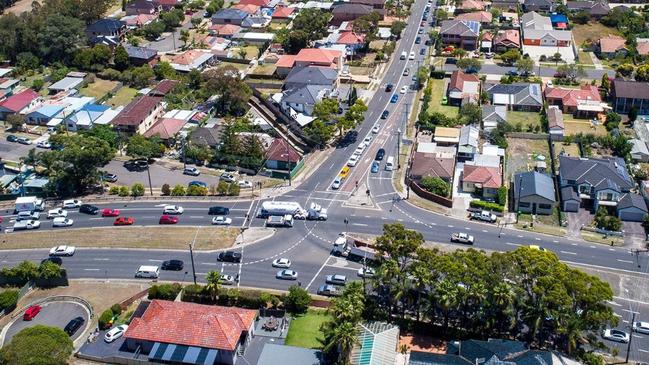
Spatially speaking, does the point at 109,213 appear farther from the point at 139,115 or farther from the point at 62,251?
the point at 139,115

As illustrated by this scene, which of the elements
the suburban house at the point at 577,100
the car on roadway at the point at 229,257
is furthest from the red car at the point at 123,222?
the suburban house at the point at 577,100

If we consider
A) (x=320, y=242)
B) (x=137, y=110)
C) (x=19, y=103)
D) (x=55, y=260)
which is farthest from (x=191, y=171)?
(x=19, y=103)

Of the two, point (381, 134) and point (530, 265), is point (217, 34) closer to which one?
point (381, 134)

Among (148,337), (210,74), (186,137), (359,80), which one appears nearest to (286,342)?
(148,337)

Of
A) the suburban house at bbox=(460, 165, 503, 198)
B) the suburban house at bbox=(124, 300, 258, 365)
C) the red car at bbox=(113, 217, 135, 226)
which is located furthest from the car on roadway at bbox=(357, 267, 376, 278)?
the red car at bbox=(113, 217, 135, 226)

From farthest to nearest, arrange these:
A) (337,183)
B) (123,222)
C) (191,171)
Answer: (191,171) < (337,183) < (123,222)

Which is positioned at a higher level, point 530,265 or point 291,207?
point 530,265

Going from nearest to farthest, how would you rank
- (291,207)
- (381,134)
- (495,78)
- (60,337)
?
(60,337) → (291,207) → (381,134) → (495,78)
